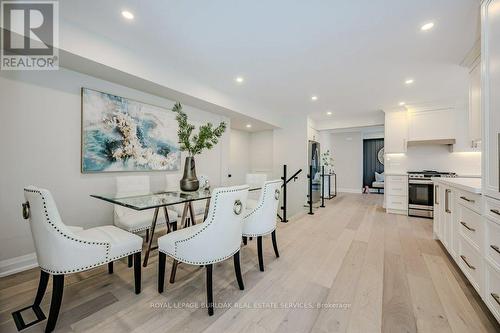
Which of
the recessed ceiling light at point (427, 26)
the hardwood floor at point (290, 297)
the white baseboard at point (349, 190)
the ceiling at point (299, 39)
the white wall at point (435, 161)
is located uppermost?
the ceiling at point (299, 39)

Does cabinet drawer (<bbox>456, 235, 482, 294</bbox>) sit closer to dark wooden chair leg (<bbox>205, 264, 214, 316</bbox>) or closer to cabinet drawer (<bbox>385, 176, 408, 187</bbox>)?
dark wooden chair leg (<bbox>205, 264, 214, 316</bbox>)

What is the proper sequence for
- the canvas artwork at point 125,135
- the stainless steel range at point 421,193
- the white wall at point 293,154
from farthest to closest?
1. the white wall at point 293,154
2. the stainless steel range at point 421,193
3. the canvas artwork at point 125,135

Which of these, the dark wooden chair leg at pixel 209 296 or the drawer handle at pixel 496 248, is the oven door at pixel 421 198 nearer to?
the drawer handle at pixel 496 248

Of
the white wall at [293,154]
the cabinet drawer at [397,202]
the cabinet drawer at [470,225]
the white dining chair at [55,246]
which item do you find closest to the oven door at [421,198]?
the cabinet drawer at [397,202]

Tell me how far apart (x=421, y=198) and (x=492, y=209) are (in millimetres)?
3467

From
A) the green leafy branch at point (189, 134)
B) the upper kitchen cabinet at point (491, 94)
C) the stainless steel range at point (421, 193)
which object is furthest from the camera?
the stainless steel range at point (421, 193)

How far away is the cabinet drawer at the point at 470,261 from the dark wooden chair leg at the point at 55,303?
2.94 m

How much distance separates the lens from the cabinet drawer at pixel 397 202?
4520 millimetres

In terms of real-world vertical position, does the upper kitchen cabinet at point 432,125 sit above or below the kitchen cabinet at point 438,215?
above

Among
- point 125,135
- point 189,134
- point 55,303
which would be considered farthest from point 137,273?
point 125,135

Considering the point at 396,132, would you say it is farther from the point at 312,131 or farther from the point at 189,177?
the point at 189,177

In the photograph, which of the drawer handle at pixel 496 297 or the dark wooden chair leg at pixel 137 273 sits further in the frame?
the dark wooden chair leg at pixel 137 273

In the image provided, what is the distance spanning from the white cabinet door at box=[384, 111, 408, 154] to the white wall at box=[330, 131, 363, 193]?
327cm

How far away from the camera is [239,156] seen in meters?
6.30
